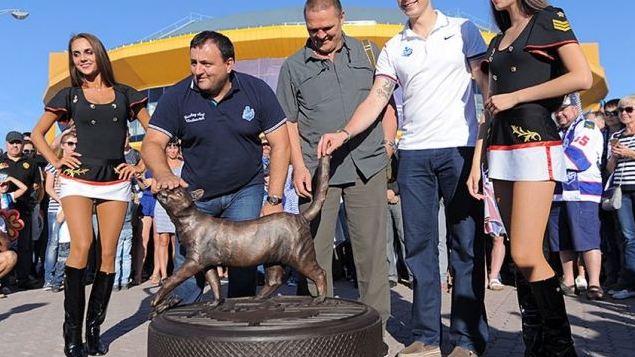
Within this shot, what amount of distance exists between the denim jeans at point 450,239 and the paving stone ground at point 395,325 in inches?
21.2

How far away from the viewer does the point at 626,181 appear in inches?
280

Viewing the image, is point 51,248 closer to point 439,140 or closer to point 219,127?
point 219,127

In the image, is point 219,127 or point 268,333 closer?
point 268,333

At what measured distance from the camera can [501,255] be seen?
26.7ft

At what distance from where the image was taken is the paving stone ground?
4836mm

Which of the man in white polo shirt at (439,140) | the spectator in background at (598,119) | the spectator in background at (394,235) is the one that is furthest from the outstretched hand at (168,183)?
the spectator in background at (598,119)

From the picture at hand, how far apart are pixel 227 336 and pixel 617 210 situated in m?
6.12

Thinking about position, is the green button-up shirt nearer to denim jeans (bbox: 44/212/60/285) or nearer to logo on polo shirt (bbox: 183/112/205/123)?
logo on polo shirt (bbox: 183/112/205/123)

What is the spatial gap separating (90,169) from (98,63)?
2.49 feet

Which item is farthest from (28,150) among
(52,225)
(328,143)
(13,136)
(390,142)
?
(328,143)

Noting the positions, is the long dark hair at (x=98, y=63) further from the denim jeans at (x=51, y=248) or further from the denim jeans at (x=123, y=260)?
the denim jeans at (x=51, y=248)

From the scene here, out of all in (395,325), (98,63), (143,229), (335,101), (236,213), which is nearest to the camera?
(236,213)

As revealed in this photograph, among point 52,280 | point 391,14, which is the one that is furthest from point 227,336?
point 391,14

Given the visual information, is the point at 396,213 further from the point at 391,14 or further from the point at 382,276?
the point at 391,14
